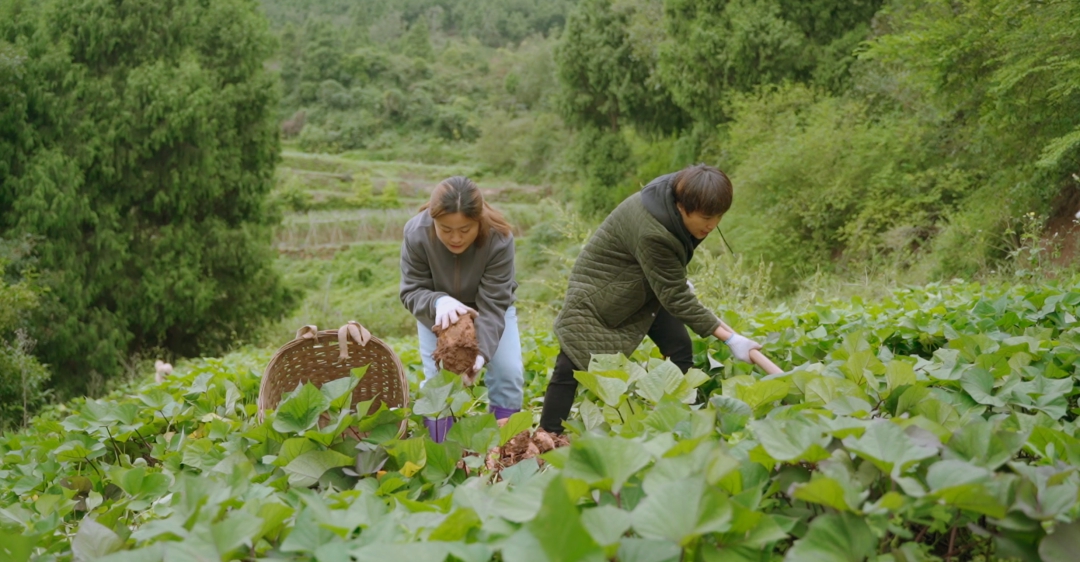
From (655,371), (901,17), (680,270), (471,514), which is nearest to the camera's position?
(471,514)

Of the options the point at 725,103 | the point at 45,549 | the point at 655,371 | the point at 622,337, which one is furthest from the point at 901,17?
the point at 45,549

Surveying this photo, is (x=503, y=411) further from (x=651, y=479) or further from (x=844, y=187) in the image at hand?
(x=844, y=187)

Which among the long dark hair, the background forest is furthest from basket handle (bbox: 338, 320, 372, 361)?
the background forest

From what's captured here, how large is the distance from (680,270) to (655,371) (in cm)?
94

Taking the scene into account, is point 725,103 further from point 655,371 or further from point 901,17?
point 655,371

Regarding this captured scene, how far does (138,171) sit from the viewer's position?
494 inches

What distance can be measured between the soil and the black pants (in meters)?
0.34

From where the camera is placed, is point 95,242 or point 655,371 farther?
point 95,242

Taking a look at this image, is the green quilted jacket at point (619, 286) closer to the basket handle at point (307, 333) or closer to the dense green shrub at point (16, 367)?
the basket handle at point (307, 333)

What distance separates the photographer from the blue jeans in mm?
3080

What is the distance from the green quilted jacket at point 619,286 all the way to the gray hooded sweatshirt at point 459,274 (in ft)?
0.82

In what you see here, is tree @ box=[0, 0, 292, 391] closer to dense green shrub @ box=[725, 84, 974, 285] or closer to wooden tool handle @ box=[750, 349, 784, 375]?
dense green shrub @ box=[725, 84, 974, 285]

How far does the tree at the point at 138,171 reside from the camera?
37.6ft

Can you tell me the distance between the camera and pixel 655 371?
6.18 ft
